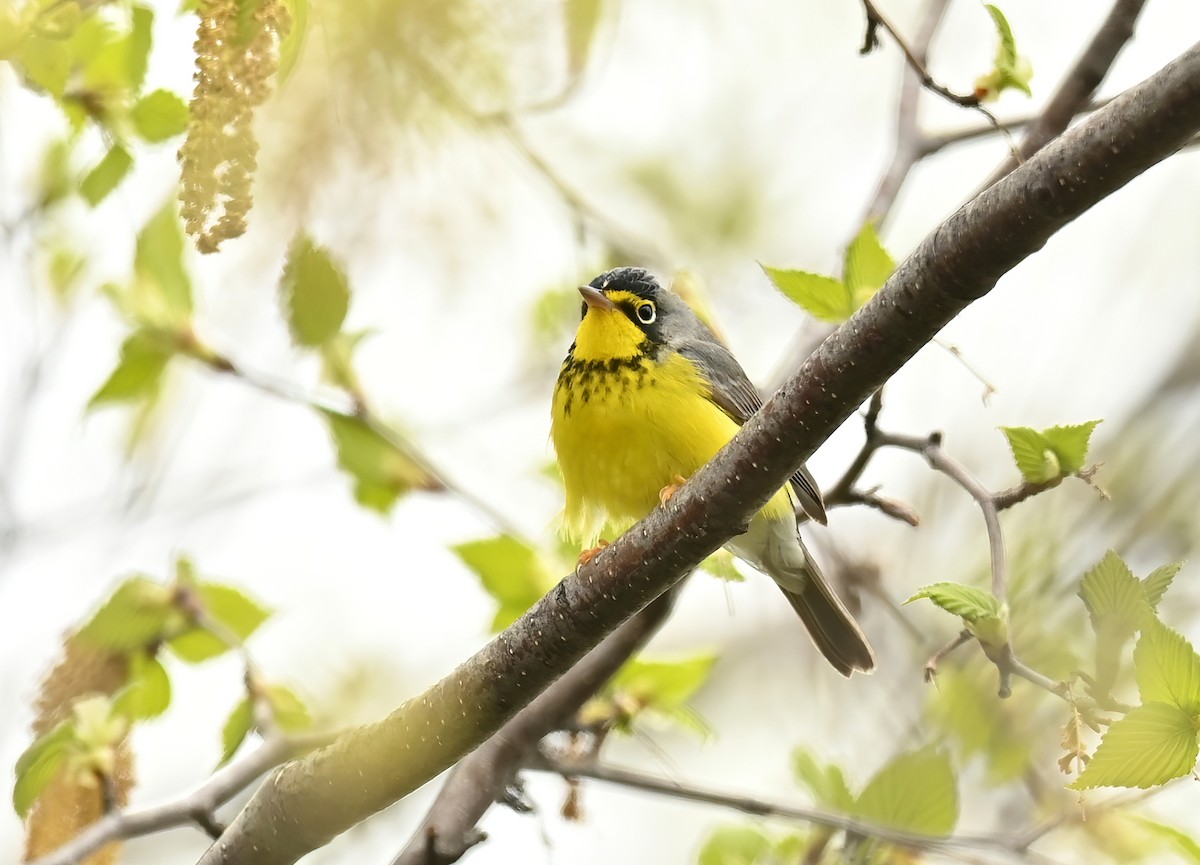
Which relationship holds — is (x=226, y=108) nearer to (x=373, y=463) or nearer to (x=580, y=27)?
(x=580, y=27)

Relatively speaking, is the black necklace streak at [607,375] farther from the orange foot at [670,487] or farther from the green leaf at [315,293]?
the green leaf at [315,293]

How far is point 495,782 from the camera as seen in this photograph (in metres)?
3.50

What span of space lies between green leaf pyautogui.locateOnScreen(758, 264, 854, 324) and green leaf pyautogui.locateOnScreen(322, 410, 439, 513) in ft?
5.59

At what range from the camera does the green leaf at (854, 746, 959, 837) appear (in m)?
3.36

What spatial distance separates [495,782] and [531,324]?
253 centimetres

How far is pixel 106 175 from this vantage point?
3426mm

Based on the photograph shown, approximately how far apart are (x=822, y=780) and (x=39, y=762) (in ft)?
7.22

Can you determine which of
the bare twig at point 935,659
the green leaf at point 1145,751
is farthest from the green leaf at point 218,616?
the green leaf at point 1145,751

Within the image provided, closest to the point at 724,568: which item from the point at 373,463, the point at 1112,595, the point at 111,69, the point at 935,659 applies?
the point at 373,463

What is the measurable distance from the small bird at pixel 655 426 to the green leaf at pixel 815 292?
0.95m

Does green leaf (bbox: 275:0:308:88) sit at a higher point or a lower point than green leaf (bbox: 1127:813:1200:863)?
higher

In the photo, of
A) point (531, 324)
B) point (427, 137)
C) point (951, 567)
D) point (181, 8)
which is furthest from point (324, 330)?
point (951, 567)

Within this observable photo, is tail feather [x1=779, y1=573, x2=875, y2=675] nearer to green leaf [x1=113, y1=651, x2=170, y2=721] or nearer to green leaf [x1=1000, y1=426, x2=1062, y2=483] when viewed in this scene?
green leaf [x1=1000, y1=426, x2=1062, y2=483]

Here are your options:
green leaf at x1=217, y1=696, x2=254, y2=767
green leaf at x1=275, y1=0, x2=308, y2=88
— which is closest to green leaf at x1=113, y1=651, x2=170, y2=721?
green leaf at x1=217, y1=696, x2=254, y2=767
